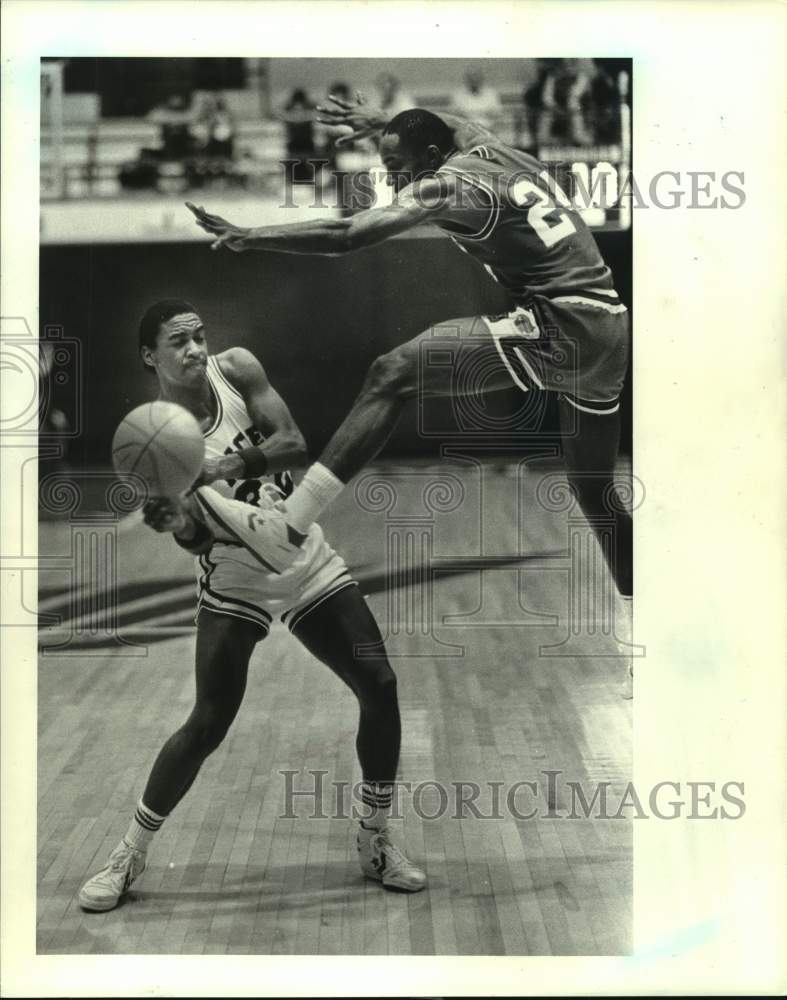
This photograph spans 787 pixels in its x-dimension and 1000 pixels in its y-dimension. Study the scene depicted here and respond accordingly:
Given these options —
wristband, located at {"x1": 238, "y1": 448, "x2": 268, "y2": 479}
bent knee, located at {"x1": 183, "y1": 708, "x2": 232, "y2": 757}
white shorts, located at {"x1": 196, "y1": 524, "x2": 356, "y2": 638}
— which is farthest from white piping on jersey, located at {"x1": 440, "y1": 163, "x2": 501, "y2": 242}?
bent knee, located at {"x1": 183, "y1": 708, "x2": 232, "y2": 757}

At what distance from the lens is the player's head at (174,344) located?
12.3 ft

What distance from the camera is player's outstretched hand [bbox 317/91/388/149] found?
12.3ft

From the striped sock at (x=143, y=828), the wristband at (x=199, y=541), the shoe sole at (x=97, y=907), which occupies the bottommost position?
the shoe sole at (x=97, y=907)

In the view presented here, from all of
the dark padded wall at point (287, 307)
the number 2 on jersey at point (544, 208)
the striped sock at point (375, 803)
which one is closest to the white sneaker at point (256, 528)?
the dark padded wall at point (287, 307)

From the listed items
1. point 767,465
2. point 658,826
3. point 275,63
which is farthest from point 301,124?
point 658,826

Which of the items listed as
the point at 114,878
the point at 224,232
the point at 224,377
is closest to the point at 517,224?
the point at 224,232

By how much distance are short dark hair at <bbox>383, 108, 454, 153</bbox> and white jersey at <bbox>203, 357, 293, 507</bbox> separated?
0.89m

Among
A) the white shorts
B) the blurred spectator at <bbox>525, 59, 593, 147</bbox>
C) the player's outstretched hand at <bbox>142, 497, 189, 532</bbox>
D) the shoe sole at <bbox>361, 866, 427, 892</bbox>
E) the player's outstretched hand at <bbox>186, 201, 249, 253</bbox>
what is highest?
the blurred spectator at <bbox>525, 59, 593, 147</bbox>

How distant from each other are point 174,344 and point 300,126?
2.52 ft

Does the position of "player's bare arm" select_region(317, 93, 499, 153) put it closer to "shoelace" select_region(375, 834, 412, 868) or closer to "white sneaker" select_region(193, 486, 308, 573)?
"white sneaker" select_region(193, 486, 308, 573)

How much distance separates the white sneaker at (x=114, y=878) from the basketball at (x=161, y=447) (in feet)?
3.63

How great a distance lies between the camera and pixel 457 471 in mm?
3801

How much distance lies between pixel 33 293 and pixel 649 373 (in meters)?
1.92

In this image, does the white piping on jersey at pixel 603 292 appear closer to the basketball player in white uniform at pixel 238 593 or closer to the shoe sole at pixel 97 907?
the basketball player in white uniform at pixel 238 593
